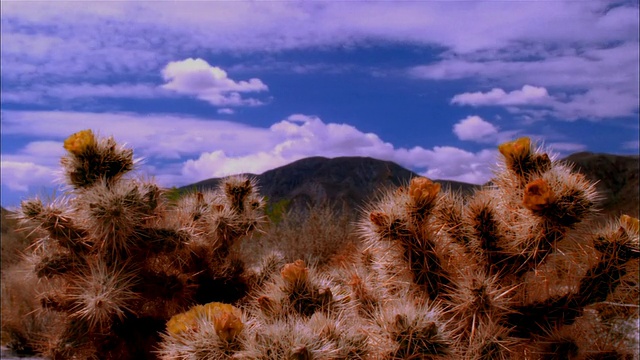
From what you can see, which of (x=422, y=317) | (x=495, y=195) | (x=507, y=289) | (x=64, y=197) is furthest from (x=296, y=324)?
(x=64, y=197)

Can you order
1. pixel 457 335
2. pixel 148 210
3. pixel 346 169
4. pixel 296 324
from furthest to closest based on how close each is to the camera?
pixel 346 169 < pixel 148 210 < pixel 457 335 < pixel 296 324

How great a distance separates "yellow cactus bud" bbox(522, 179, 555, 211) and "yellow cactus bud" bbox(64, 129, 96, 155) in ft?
6.93

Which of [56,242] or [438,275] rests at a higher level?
[56,242]

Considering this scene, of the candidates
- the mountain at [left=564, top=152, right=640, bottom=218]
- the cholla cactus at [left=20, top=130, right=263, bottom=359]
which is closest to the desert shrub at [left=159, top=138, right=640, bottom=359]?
the cholla cactus at [left=20, top=130, right=263, bottom=359]

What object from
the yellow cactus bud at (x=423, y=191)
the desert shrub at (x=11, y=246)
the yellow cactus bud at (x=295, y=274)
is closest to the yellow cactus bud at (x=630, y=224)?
the yellow cactus bud at (x=423, y=191)

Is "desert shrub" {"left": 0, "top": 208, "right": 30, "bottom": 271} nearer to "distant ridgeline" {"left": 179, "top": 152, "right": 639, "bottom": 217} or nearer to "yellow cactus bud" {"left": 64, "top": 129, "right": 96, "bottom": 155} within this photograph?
"distant ridgeline" {"left": 179, "top": 152, "right": 639, "bottom": 217}

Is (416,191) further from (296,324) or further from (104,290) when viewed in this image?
(104,290)

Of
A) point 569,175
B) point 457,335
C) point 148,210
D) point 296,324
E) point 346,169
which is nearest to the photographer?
point 296,324

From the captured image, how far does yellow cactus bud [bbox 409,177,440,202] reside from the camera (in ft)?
8.81

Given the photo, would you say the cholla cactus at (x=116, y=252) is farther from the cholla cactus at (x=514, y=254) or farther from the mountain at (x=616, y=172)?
the mountain at (x=616, y=172)

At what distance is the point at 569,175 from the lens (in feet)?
9.14

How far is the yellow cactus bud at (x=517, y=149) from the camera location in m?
3.00

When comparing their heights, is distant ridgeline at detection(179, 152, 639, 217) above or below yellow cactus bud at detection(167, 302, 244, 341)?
above

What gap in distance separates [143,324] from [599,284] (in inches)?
88.7
